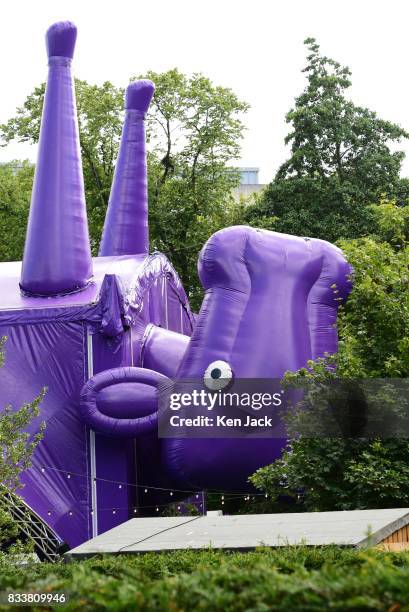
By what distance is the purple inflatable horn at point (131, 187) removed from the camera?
22.3 m

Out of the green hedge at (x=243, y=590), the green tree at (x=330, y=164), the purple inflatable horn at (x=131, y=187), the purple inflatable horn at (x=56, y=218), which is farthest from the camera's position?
the green tree at (x=330, y=164)

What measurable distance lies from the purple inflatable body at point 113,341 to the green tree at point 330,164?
12721 mm

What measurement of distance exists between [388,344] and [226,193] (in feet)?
58.2

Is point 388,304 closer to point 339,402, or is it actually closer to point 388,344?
point 388,344

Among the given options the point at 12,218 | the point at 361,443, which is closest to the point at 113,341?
the point at 361,443

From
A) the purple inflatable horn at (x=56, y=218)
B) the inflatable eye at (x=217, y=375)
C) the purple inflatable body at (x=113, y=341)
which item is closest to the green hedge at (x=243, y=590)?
the inflatable eye at (x=217, y=375)

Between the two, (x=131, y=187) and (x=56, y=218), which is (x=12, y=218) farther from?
(x=56, y=218)

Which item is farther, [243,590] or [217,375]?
[217,375]

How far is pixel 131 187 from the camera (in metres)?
22.4

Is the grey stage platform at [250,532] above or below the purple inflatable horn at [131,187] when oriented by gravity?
below

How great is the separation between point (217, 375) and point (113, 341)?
1928 mm

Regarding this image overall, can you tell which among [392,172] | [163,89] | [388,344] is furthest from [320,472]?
[163,89]

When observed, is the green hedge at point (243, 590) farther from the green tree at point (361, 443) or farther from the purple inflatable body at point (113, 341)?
the purple inflatable body at point (113, 341)

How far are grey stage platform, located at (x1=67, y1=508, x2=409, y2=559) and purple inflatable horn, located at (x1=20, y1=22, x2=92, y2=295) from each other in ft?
26.9
